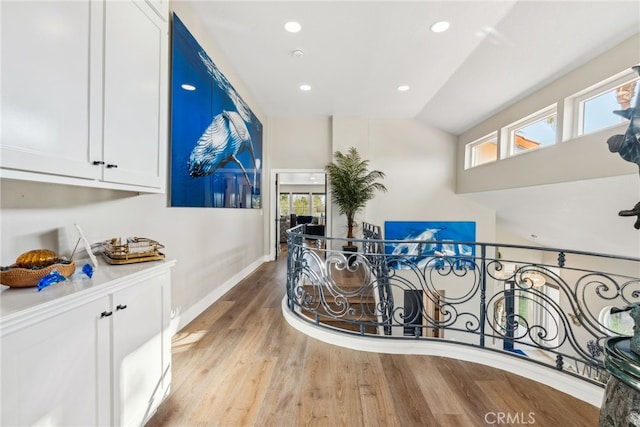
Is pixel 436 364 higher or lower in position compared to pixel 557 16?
lower

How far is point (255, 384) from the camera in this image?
74.8 inches

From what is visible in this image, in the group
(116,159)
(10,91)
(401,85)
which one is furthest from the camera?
(401,85)

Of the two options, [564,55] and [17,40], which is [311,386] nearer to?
[17,40]

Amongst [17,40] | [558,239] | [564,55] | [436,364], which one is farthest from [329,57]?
[558,239]

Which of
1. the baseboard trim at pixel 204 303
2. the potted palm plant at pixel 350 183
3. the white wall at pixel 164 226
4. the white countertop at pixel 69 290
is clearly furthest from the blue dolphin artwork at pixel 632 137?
the potted palm plant at pixel 350 183

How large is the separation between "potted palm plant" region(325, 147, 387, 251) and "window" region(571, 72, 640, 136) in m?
3.45

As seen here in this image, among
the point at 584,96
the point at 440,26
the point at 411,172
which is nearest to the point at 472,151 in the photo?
the point at 411,172

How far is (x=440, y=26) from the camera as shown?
3158 millimetres

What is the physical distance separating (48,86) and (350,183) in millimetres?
5147

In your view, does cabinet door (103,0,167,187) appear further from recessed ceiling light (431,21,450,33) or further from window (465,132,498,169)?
window (465,132,498,169)

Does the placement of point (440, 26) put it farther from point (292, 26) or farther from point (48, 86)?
point (48, 86)

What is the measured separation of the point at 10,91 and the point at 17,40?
Result: 0.63 feet

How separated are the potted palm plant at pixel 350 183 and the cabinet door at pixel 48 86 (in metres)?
4.90

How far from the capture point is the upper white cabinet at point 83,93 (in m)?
0.97
